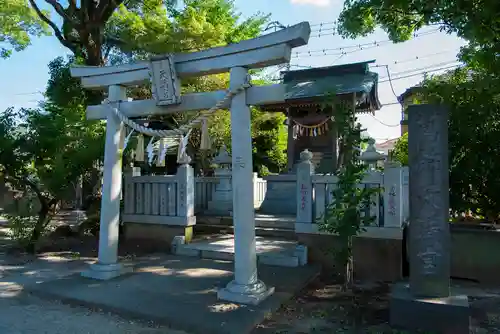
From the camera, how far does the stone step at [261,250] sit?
6.93m

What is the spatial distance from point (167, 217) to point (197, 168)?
807 cm

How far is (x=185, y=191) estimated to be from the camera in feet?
27.6

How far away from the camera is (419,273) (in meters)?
4.54

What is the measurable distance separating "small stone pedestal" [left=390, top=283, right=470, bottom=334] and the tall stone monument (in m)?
0.01

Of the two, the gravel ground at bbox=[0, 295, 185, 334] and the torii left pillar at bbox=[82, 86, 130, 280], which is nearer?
the gravel ground at bbox=[0, 295, 185, 334]

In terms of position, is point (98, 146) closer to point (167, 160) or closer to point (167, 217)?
point (167, 217)

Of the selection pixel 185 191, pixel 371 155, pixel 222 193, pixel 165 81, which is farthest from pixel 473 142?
pixel 222 193

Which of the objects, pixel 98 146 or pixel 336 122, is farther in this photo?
pixel 98 146

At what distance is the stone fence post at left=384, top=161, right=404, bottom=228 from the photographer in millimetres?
6547

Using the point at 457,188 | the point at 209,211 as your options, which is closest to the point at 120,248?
the point at 209,211

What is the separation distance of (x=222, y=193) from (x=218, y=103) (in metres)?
5.59

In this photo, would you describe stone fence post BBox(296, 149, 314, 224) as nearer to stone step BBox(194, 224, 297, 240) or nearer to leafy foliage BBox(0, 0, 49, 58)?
stone step BBox(194, 224, 297, 240)

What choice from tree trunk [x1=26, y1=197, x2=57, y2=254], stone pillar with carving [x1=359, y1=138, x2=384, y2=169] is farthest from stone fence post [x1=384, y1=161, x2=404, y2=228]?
tree trunk [x1=26, y1=197, x2=57, y2=254]

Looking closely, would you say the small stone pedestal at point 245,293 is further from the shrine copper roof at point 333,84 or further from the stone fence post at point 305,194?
the shrine copper roof at point 333,84
